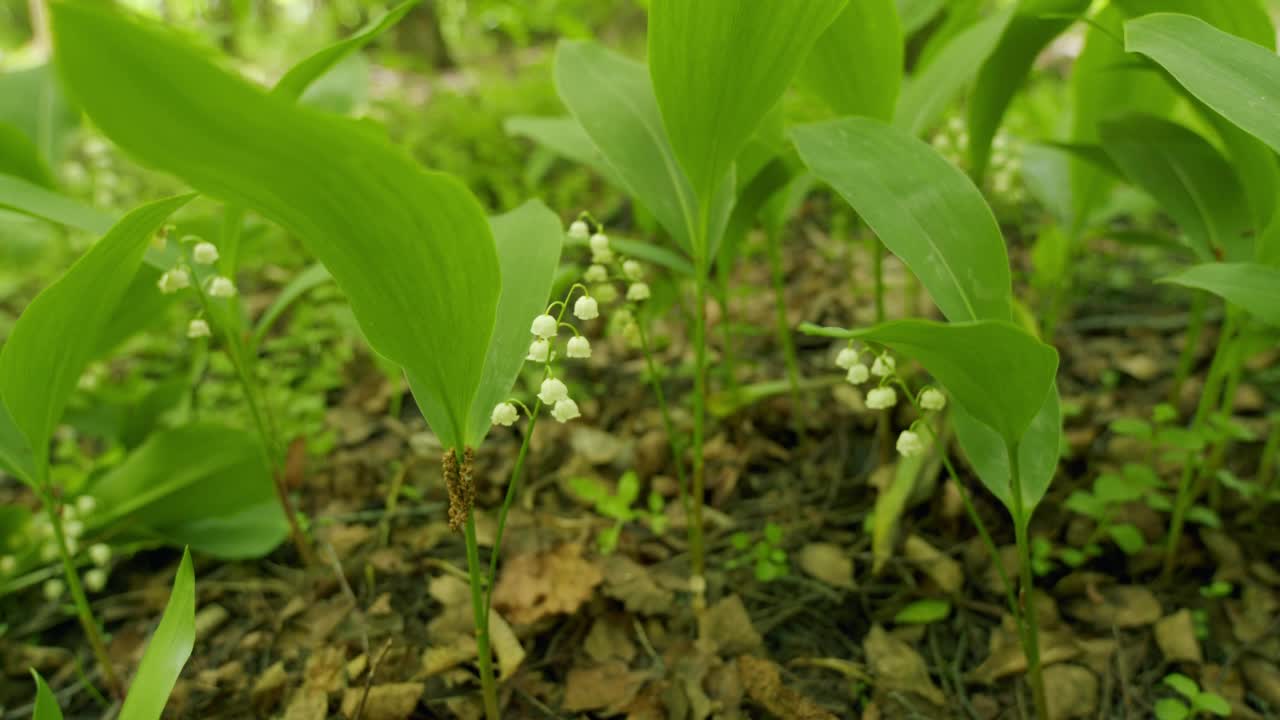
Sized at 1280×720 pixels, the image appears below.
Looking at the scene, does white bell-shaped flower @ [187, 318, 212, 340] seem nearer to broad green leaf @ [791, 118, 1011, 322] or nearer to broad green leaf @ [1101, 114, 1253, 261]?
broad green leaf @ [791, 118, 1011, 322]

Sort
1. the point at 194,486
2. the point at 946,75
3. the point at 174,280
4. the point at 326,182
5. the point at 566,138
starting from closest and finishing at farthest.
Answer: the point at 326,182 → the point at 174,280 → the point at 946,75 → the point at 194,486 → the point at 566,138

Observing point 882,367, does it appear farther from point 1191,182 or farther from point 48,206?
point 48,206

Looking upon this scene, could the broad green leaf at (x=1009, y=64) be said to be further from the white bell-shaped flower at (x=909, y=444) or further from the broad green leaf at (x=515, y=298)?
the broad green leaf at (x=515, y=298)

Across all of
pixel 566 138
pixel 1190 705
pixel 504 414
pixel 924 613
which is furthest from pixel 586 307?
pixel 1190 705

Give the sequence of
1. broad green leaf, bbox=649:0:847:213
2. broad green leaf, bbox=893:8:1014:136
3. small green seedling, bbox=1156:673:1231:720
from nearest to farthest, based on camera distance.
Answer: broad green leaf, bbox=649:0:847:213 < small green seedling, bbox=1156:673:1231:720 < broad green leaf, bbox=893:8:1014:136

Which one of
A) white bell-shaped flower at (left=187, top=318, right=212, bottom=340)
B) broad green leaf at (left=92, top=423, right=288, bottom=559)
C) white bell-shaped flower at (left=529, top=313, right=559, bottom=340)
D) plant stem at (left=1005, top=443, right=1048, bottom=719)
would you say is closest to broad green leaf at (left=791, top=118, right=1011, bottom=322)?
plant stem at (left=1005, top=443, right=1048, bottom=719)

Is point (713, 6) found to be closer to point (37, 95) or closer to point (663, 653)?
point (663, 653)
